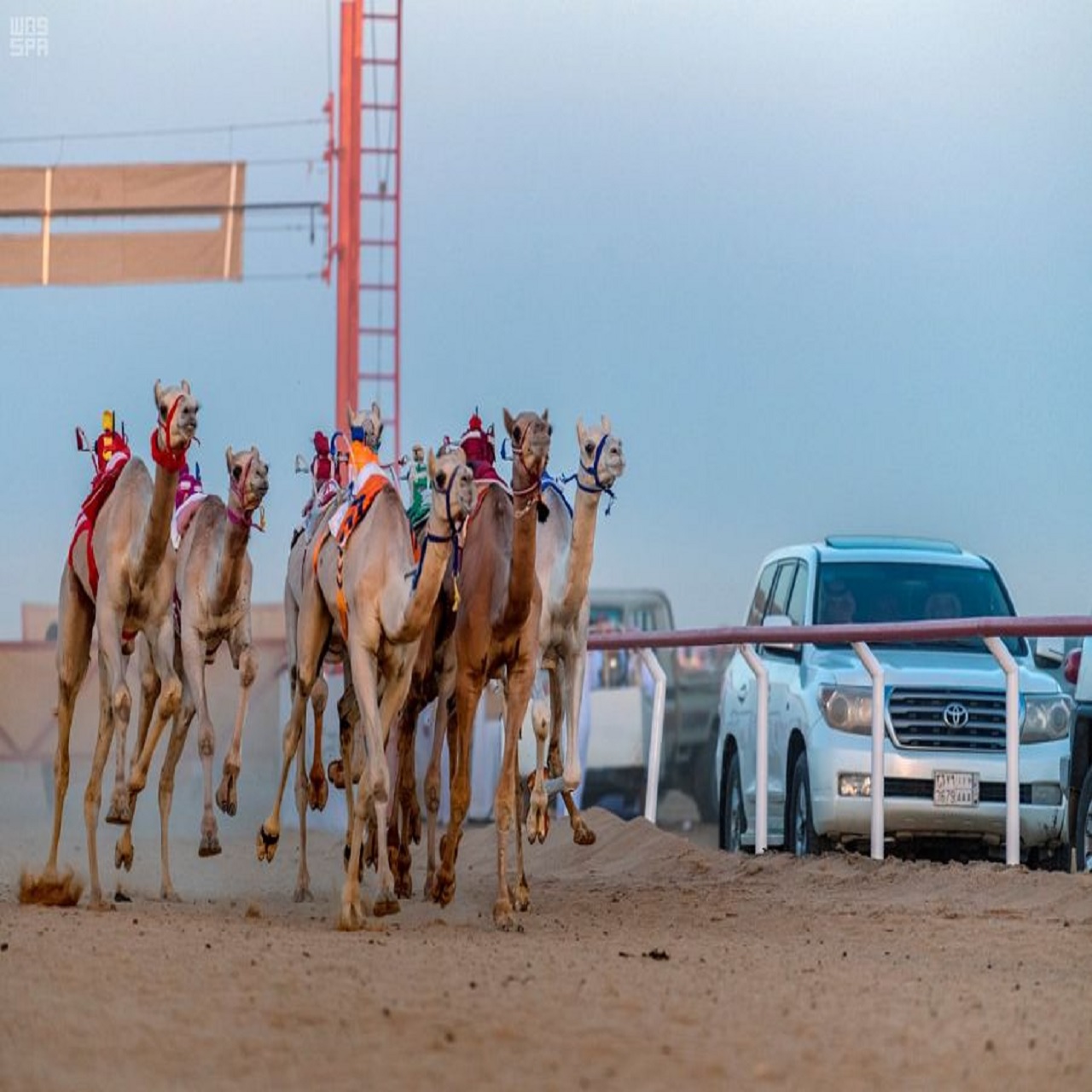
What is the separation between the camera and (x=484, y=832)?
2055cm

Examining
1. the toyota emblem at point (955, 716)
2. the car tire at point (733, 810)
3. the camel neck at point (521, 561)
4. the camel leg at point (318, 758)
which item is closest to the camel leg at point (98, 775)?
the camel leg at point (318, 758)

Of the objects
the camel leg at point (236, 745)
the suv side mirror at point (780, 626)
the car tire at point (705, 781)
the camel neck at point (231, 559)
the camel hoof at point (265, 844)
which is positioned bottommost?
the car tire at point (705, 781)

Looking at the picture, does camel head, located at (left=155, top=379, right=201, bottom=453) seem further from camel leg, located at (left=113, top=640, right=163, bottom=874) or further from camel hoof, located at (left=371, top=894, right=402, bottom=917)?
camel hoof, located at (left=371, top=894, right=402, bottom=917)

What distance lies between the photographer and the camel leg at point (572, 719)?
45.4ft

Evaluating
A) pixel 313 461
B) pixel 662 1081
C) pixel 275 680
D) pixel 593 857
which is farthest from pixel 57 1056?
pixel 275 680

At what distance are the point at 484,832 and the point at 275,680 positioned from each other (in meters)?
6.26

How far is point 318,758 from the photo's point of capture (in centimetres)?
1448

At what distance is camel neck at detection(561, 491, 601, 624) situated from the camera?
44.4ft

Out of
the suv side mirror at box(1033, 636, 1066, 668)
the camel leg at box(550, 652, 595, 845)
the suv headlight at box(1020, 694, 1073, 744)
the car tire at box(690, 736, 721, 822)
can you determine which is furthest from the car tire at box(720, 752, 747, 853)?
the car tire at box(690, 736, 721, 822)

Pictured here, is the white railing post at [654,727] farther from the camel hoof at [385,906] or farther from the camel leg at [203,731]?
the camel hoof at [385,906]

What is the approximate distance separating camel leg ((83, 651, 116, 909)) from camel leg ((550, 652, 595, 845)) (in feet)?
7.78

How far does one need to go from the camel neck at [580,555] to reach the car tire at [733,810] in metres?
4.04

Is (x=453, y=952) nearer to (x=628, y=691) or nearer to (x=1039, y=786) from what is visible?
(x=1039, y=786)

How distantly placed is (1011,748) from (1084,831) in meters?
1.36
